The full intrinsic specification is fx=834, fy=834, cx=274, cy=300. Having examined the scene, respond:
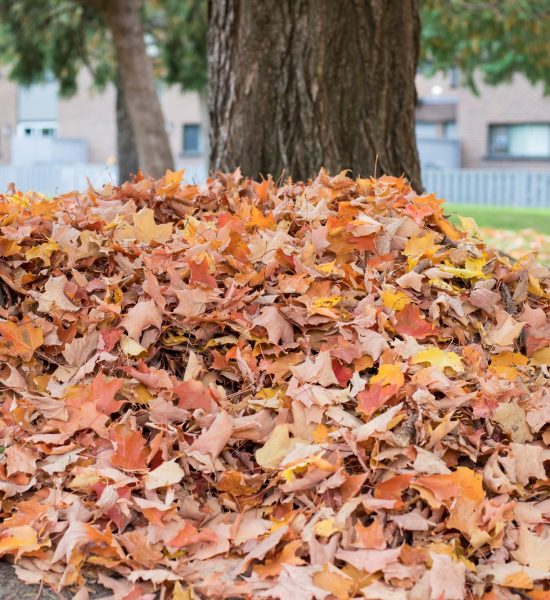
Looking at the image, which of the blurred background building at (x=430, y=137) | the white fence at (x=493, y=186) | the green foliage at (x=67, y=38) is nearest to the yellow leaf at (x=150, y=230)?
the green foliage at (x=67, y=38)

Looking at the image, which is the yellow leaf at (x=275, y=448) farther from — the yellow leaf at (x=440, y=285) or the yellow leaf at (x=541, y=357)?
the yellow leaf at (x=541, y=357)

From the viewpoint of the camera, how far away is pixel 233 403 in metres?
2.46

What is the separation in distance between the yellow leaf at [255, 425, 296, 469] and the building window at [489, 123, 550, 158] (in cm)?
2565

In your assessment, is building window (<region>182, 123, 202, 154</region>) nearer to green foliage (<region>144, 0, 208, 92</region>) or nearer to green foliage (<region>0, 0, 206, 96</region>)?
green foliage (<region>144, 0, 208, 92</region>)

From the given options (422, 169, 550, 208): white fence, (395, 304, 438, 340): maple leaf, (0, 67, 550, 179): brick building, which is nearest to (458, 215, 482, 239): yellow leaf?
(395, 304, 438, 340): maple leaf

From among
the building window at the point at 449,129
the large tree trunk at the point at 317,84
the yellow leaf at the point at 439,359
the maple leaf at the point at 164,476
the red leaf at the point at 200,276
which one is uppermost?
the building window at the point at 449,129

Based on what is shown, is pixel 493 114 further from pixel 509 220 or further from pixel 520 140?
pixel 509 220

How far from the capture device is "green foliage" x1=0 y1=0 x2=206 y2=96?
12.2 meters

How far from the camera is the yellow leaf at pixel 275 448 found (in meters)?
2.17

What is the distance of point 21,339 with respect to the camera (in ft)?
8.59

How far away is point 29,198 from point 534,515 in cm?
237

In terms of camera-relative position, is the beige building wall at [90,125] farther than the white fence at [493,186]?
Yes

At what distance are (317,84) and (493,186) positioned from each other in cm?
1853

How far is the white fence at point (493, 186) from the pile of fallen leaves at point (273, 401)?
1860 centimetres
